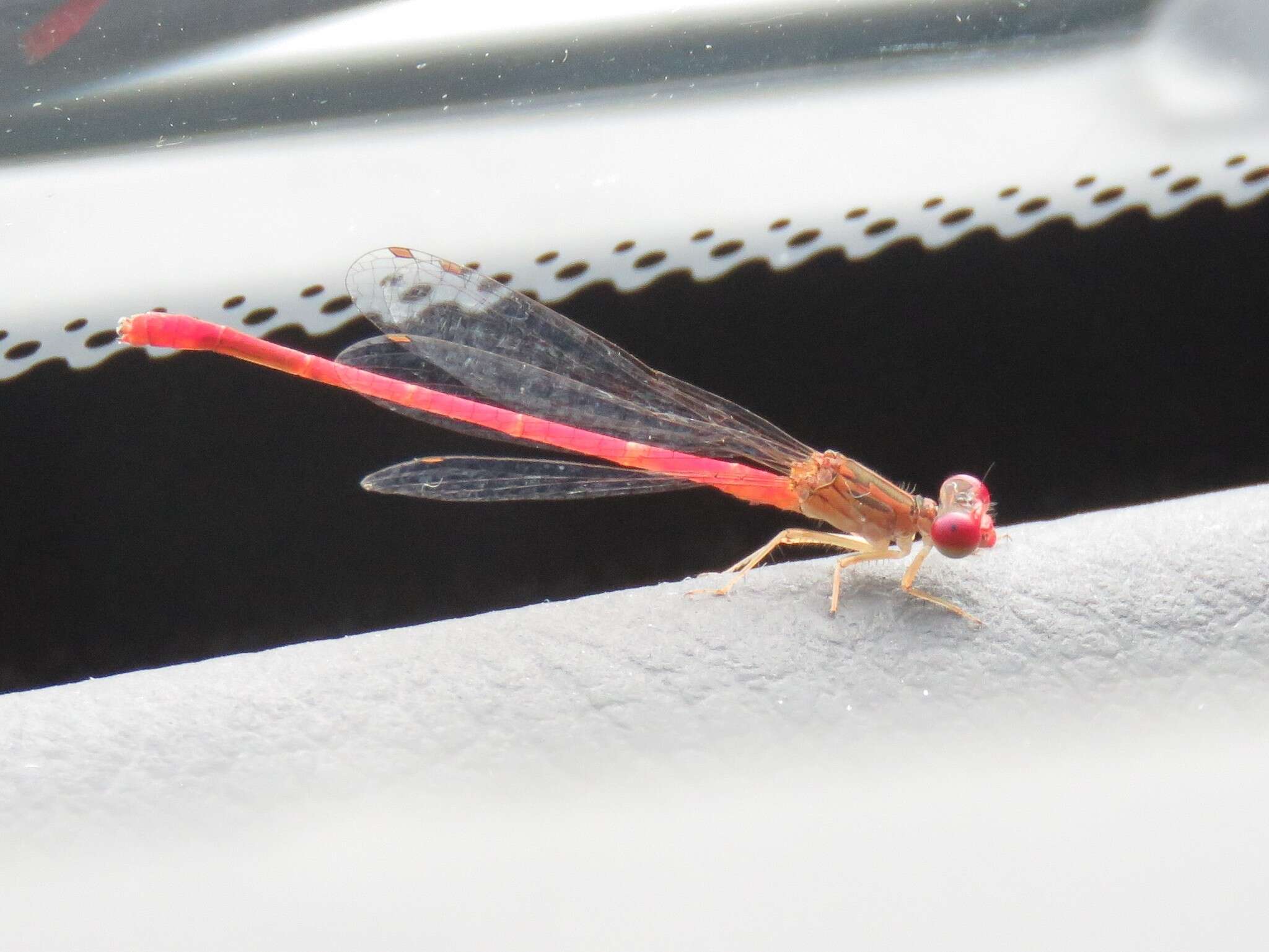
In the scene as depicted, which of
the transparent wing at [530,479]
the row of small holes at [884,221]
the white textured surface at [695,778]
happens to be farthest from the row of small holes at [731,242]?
Answer: the white textured surface at [695,778]

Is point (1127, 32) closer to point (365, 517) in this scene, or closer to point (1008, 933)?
point (1008, 933)

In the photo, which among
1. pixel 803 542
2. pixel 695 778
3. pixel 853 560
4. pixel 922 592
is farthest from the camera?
pixel 803 542

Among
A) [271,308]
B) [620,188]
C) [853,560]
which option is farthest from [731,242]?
[271,308]

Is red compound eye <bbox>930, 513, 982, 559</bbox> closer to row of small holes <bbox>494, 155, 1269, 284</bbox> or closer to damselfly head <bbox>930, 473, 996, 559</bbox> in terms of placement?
damselfly head <bbox>930, 473, 996, 559</bbox>

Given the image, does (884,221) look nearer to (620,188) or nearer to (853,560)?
(620,188)

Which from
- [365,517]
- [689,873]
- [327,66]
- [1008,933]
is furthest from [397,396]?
[1008,933]

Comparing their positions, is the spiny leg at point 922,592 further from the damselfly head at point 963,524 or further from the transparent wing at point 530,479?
the transparent wing at point 530,479

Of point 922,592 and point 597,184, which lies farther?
point 597,184
